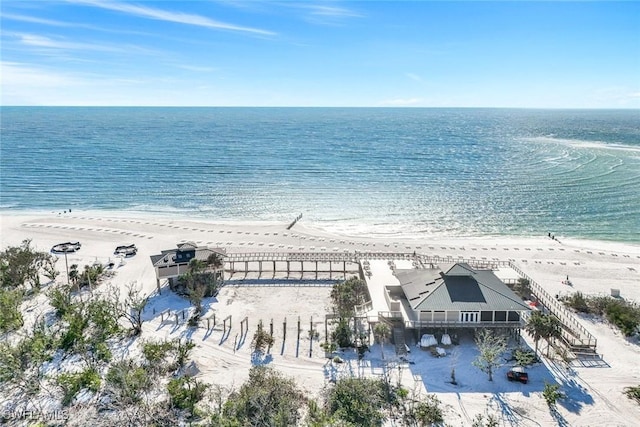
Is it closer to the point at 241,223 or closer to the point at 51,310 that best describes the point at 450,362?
the point at 51,310

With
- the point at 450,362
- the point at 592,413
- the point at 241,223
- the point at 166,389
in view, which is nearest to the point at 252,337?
the point at 166,389

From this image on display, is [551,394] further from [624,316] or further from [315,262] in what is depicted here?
[315,262]

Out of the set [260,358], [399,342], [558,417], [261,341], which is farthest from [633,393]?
[261,341]

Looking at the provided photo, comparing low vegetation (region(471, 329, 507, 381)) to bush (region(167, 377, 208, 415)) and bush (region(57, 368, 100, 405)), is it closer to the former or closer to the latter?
bush (region(167, 377, 208, 415))

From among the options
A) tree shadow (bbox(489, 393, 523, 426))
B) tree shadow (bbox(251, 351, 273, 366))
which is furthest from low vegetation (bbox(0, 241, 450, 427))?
tree shadow (bbox(489, 393, 523, 426))

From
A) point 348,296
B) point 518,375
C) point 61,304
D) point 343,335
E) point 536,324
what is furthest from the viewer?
point 348,296

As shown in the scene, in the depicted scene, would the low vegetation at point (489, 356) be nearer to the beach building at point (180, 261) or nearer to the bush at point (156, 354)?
the bush at point (156, 354)

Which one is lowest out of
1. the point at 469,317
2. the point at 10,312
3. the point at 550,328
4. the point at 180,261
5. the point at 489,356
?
the point at 489,356
